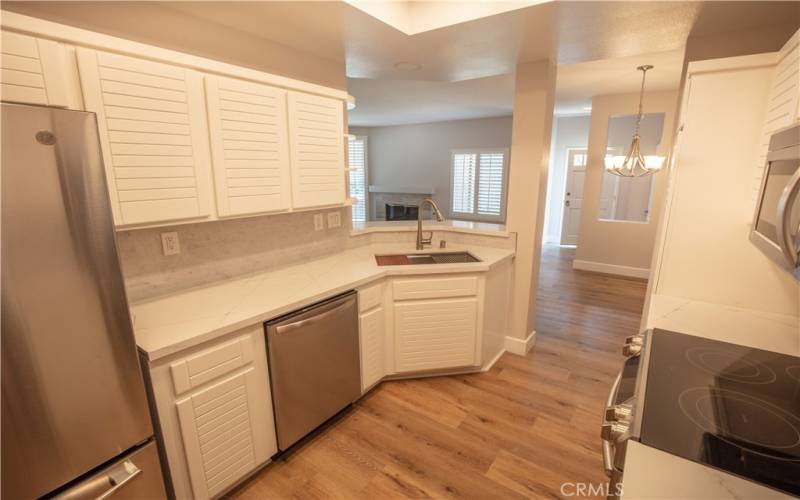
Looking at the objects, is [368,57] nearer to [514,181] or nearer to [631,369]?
[514,181]

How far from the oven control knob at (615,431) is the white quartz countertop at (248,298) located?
140 centimetres

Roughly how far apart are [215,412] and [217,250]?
37.0 inches

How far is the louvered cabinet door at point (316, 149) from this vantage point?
6.82 feet

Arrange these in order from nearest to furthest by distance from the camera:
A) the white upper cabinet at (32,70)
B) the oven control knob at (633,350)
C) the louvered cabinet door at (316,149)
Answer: the white upper cabinet at (32,70) → the oven control knob at (633,350) → the louvered cabinet door at (316,149)

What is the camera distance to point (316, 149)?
87.1 inches

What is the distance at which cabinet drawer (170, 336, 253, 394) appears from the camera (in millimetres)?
1409

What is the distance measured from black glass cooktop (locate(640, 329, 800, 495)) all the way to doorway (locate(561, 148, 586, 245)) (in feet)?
20.0

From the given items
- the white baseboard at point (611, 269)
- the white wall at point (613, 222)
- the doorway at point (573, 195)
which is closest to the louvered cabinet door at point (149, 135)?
the white wall at point (613, 222)

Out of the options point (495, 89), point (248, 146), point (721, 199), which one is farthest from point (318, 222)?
point (495, 89)

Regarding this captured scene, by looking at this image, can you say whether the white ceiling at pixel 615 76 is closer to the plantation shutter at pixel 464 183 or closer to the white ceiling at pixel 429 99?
the white ceiling at pixel 429 99

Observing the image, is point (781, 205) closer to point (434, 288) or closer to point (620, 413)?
point (620, 413)

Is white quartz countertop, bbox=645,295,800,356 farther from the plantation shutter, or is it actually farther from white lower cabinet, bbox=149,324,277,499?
the plantation shutter

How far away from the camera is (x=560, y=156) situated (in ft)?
23.0

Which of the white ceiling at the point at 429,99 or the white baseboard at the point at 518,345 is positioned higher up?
the white ceiling at the point at 429,99
